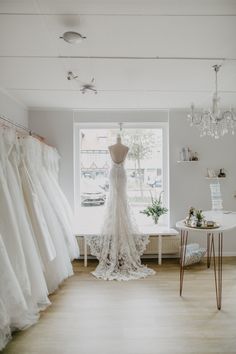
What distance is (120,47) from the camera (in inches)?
78.7

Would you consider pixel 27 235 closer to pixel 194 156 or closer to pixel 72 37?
pixel 72 37

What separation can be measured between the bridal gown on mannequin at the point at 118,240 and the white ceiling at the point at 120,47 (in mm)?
1231

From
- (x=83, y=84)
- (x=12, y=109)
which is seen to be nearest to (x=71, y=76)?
(x=83, y=84)

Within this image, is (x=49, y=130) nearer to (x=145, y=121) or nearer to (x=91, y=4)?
(x=145, y=121)

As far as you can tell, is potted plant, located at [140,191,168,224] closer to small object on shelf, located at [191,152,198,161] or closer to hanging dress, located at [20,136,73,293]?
small object on shelf, located at [191,152,198,161]

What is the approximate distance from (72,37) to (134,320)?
234 centimetres

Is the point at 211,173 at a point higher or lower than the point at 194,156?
lower

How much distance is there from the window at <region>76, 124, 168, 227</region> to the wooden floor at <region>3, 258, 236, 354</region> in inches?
51.3

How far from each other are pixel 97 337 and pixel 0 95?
8.92 ft

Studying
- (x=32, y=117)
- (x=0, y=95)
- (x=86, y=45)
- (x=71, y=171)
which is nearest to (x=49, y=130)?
(x=32, y=117)

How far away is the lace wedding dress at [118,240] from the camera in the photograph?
3.28 metres

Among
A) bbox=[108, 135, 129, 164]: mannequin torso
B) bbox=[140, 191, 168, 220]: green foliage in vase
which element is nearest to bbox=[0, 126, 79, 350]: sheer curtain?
bbox=[108, 135, 129, 164]: mannequin torso

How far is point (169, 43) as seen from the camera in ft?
6.37

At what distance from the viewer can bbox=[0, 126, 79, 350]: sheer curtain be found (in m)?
1.86
